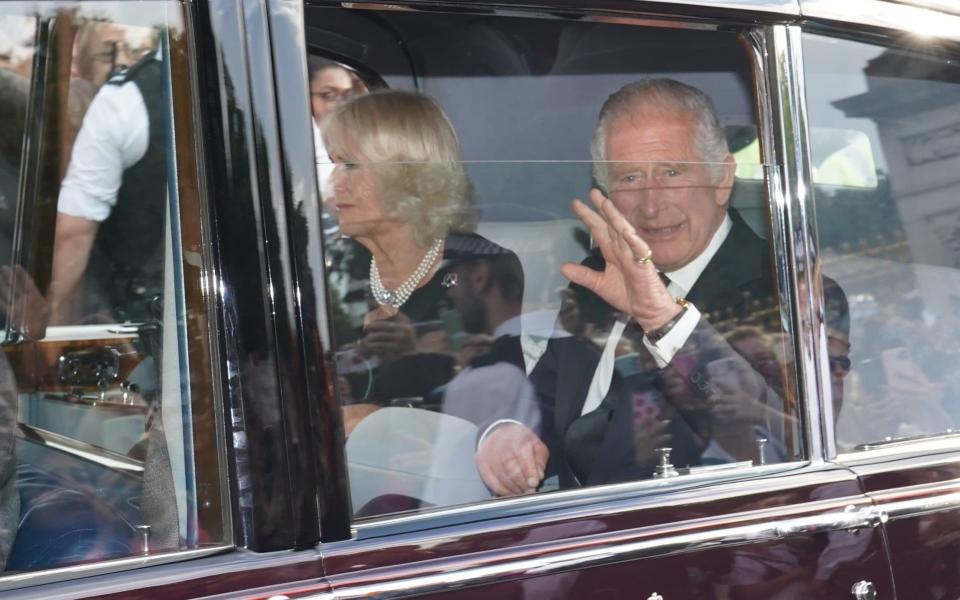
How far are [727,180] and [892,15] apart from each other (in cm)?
47

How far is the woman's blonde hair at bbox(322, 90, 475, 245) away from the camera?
1.75 m

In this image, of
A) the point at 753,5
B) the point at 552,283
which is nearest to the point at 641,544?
the point at 552,283

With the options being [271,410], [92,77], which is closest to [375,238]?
[271,410]

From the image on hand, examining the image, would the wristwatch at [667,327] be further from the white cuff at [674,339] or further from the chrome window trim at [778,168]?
the chrome window trim at [778,168]

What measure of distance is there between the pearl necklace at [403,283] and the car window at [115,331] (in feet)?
0.95

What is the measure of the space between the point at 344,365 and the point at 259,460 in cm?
21

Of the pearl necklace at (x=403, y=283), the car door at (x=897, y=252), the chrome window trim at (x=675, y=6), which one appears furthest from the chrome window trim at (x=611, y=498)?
the chrome window trim at (x=675, y=6)

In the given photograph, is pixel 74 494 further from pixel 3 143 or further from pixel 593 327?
pixel 593 327

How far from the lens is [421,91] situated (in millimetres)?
2371

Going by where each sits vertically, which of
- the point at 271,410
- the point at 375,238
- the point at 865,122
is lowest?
the point at 271,410

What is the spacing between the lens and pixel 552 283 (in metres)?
1.95

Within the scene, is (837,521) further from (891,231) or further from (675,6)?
(675,6)

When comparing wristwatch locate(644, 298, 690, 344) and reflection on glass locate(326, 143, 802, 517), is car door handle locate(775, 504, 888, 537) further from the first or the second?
wristwatch locate(644, 298, 690, 344)

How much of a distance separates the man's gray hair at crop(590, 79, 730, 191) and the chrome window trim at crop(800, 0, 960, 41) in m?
0.25
